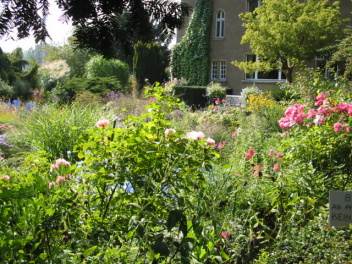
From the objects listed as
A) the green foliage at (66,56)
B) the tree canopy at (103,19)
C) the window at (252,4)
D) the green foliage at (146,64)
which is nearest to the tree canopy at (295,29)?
the window at (252,4)

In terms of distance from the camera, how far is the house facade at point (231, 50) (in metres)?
21.0

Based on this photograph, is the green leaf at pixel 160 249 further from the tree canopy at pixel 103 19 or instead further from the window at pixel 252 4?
the window at pixel 252 4

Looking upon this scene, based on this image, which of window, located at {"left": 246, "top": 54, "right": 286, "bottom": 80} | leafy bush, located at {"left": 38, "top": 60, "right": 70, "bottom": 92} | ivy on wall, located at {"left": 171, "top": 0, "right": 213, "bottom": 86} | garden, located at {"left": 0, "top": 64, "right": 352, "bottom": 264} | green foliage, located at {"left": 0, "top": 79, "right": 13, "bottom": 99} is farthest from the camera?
ivy on wall, located at {"left": 171, "top": 0, "right": 213, "bottom": 86}

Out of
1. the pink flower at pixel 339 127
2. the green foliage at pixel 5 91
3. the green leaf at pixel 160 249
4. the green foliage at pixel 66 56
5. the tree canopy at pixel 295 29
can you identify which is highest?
the tree canopy at pixel 295 29

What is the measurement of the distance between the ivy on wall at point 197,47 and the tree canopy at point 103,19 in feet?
66.0

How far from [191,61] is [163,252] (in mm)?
21161

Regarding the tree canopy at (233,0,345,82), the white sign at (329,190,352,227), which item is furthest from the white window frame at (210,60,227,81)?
the white sign at (329,190,352,227)

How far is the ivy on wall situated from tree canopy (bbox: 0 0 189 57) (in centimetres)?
2012

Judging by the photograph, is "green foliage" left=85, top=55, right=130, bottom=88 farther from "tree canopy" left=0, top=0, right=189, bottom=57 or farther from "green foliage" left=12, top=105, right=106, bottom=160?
"tree canopy" left=0, top=0, right=189, bottom=57

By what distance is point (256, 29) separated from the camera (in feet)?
59.9

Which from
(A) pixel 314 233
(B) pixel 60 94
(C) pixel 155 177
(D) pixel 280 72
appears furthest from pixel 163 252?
(D) pixel 280 72

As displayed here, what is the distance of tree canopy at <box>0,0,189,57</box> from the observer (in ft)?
5.90

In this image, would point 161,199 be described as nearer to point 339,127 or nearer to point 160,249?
point 160,249

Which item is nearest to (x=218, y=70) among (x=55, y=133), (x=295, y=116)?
(x=55, y=133)
